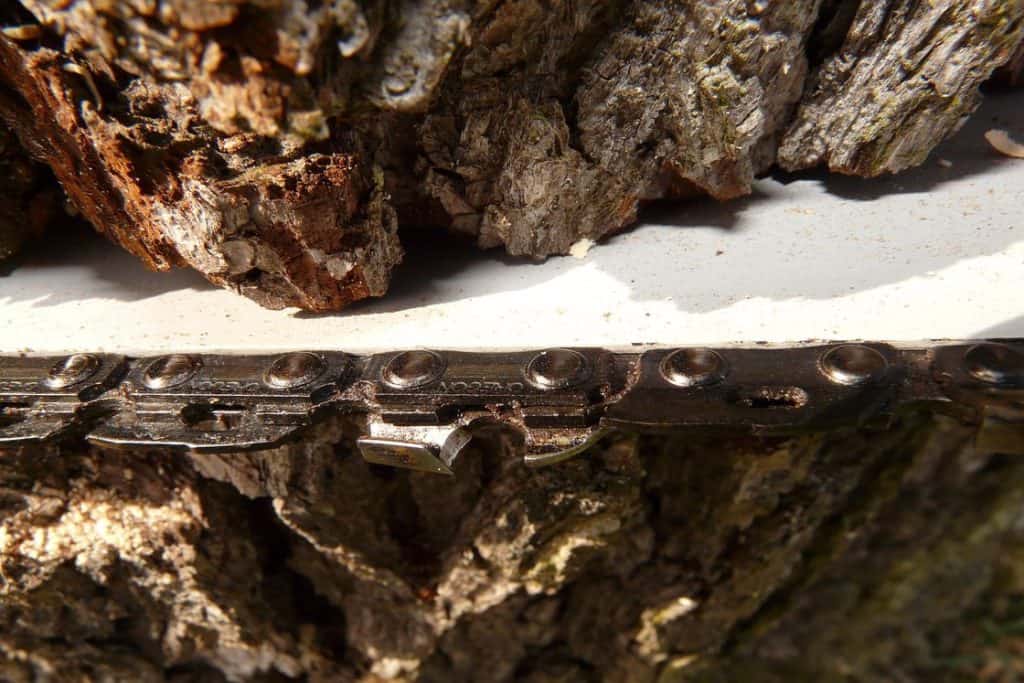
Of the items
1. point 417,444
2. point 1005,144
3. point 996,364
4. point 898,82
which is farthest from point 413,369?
point 1005,144

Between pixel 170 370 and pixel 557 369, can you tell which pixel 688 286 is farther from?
pixel 170 370

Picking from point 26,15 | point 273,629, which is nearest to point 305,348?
point 26,15

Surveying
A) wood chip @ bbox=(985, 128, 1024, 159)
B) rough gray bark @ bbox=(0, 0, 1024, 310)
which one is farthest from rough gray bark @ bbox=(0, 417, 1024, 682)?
wood chip @ bbox=(985, 128, 1024, 159)

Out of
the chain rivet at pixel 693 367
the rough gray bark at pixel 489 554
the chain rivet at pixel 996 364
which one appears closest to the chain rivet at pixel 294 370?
the rough gray bark at pixel 489 554

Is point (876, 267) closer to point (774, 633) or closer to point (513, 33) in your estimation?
point (513, 33)

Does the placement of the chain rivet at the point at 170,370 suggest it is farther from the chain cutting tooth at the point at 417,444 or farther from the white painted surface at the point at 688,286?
the chain cutting tooth at the point at 417,444

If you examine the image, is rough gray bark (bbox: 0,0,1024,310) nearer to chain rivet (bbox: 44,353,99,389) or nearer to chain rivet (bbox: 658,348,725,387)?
chain rivet (bbox: 44,353,99,389)

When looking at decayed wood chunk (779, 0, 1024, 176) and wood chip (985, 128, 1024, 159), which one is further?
wood chip (985, 128, 1024, 159)
